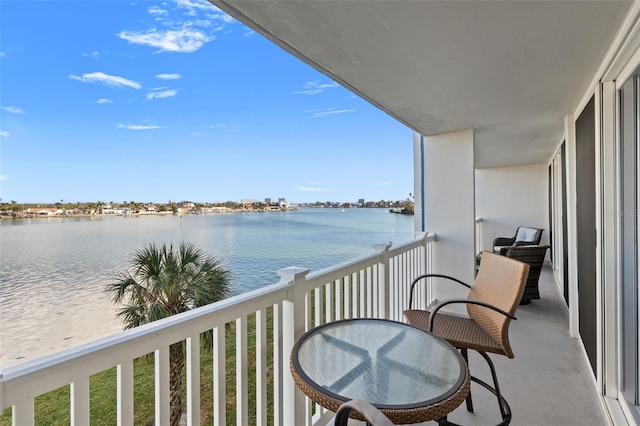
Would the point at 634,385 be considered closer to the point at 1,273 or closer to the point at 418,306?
the point at 418,306

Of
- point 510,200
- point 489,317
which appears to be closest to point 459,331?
point 489,317

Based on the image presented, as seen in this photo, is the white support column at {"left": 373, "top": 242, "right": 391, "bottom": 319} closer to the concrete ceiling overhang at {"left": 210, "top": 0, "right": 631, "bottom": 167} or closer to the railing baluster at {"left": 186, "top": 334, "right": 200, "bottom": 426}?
the concrete ceiling overhang at {"left": 210, "top": 0, "right": 631, "bottom": 167}

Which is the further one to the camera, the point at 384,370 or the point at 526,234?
the point at 526,234

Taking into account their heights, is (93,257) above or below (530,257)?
below

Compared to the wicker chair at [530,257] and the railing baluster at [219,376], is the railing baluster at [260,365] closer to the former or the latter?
the railing baluster at [219,376]

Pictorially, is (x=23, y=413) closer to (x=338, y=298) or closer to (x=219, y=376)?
(x=219, y=376)

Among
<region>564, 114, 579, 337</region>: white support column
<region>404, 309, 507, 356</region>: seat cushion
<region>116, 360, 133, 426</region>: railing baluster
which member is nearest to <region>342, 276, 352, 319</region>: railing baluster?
<region>404, 309, 507, 356</region>: seat cushion

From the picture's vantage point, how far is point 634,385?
6.05ft

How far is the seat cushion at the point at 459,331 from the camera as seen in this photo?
1.84 meters

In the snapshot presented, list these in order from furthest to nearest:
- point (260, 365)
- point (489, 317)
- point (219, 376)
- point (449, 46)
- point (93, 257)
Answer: point (93, 257) < point (489, 317) < point (449, 46) < point (260, 365) < point (219, 376)

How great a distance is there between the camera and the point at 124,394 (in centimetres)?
95

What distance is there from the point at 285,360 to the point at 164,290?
2.28 meters

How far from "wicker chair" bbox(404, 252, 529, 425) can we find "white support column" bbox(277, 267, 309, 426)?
88cm

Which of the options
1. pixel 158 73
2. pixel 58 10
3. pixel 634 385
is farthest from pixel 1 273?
pixel 158 73
